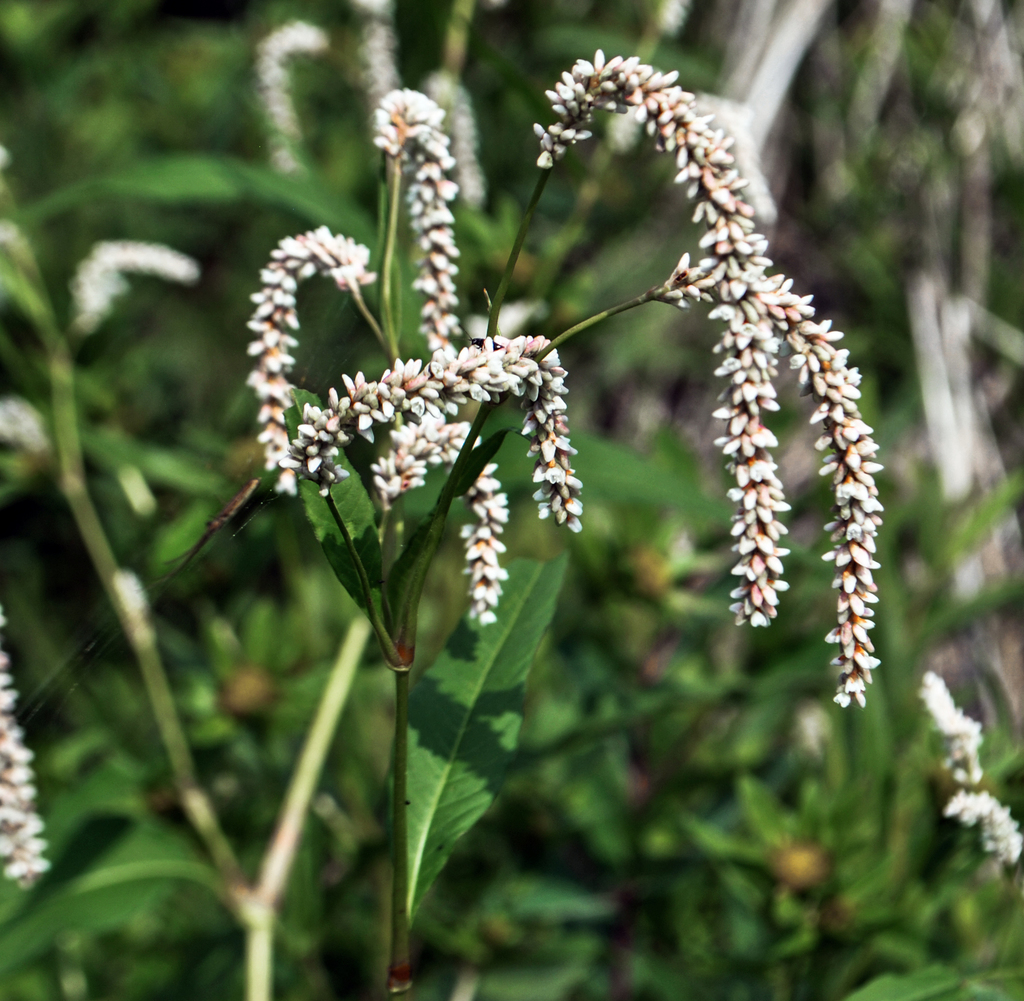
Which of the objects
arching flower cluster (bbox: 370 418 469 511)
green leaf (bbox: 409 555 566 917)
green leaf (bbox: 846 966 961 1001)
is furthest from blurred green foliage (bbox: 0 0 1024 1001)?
green leaf (bbox: 409 555 566 917)

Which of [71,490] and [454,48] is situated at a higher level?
[454,48]

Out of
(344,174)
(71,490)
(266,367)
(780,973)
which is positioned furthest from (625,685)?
(344,174)

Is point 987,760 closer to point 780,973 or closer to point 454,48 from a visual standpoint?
point 780,973

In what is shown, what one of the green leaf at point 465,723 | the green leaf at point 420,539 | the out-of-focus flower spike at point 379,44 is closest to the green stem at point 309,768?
the green leaf at point 465,723

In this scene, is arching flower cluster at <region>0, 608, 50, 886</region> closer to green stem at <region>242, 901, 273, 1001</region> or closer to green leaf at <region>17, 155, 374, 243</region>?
green stem at <region>242, 901, 273, 1001</region>

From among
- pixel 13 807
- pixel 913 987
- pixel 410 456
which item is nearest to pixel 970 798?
pixel 913 987

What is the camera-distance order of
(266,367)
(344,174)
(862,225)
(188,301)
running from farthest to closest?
(188,301) < (344,174) < (862,225) < (266,367)

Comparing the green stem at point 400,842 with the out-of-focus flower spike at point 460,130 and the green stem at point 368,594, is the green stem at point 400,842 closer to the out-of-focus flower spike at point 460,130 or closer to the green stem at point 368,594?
the green stem at point 368,594


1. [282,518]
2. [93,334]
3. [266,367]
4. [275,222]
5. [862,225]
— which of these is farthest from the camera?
[275,222]
